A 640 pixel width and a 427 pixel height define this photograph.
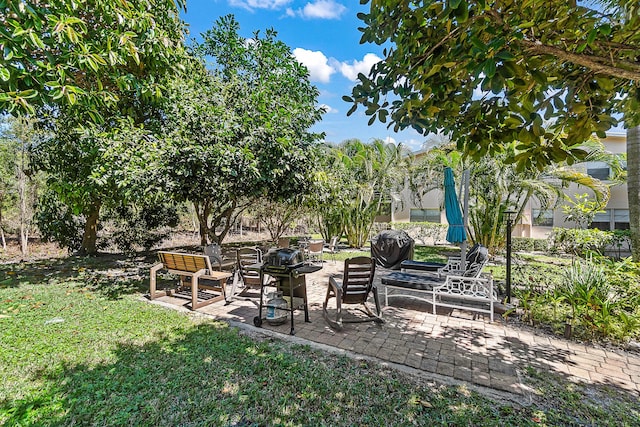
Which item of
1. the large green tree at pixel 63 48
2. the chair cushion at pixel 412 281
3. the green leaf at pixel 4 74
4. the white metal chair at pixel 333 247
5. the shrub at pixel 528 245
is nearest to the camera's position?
the green leaf at pixel 4 74

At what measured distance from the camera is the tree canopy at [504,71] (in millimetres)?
2346

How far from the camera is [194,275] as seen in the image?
624 centimetres

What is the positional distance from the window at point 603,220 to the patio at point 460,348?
1788 centimetres

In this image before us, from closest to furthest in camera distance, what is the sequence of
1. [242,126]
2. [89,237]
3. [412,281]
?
[412,281] → [242,126] → [89,237]

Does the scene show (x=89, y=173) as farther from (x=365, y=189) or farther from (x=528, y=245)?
(x=528, y=245)

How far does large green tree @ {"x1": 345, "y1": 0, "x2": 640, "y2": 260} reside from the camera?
2.34m

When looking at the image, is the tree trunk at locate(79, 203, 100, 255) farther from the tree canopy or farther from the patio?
the tree canopy

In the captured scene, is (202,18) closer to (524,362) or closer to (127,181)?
(127,181)

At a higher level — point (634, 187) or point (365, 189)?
point (365, 189)

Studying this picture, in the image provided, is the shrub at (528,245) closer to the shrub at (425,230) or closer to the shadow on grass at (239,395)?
the shrub at (425,230)

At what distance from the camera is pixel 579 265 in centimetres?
583

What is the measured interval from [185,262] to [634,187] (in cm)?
1050

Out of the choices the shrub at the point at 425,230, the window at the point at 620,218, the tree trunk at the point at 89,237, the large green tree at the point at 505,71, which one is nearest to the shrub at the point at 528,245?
the shrub at the point at 425,230

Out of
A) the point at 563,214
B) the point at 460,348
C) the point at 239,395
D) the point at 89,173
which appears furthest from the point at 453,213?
the point at 563,214
